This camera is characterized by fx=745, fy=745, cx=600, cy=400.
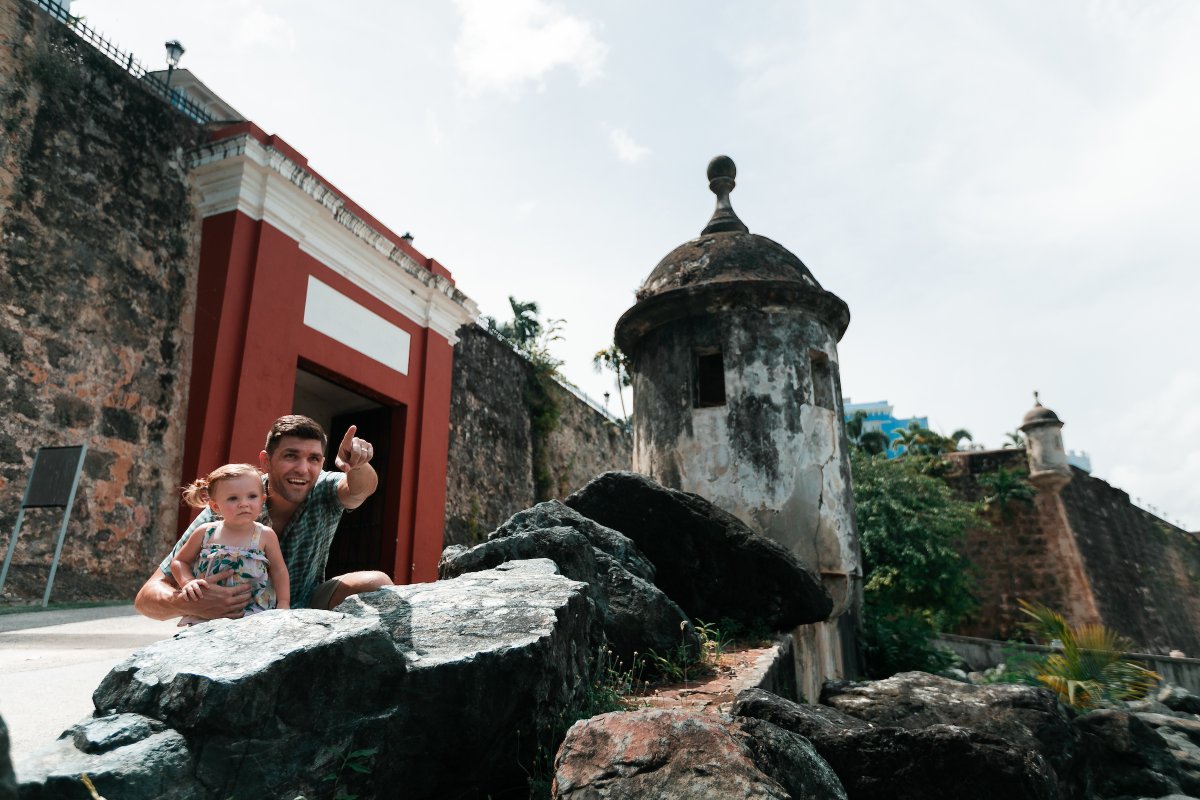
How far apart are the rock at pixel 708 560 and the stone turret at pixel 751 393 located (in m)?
1.07

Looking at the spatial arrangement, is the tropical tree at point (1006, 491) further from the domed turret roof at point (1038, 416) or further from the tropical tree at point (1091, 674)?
the tropical tree at point (1091, 674)

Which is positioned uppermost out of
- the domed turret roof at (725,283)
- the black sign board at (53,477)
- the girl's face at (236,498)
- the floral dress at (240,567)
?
the domed turret roof at (725,283)

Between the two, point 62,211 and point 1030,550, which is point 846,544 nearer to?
point 62,211

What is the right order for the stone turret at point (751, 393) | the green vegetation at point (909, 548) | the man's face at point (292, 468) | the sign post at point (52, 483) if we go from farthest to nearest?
the green vegetation at point (909, 548), the stone turret at point (751, 393), the sign post at point (52, 483), the man's face at point (292, 468)

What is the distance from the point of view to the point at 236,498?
240cm

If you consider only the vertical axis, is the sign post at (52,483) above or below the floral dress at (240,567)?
above

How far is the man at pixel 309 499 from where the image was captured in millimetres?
2654

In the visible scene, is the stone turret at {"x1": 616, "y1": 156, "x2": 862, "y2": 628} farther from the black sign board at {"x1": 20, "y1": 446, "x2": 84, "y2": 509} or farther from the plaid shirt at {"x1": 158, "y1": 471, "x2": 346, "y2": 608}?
the black sign board at {"x1": 20, "y1": 446, "x2": 84, "y2": 509}

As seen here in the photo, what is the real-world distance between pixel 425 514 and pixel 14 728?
758 cm

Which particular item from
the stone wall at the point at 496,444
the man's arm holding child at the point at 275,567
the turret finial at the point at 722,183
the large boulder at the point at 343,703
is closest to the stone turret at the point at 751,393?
the turret finial at the point at 722,183

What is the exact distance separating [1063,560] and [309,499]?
Result: 17.3 meters

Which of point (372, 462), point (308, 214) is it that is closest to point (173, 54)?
point (308, 214)

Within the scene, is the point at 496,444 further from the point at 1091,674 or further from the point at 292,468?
the point at 292,468

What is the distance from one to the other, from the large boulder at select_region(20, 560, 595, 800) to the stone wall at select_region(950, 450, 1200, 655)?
53.2 ft
